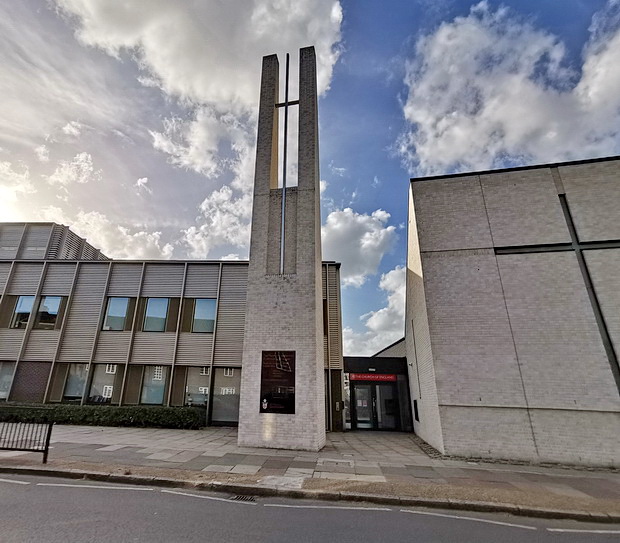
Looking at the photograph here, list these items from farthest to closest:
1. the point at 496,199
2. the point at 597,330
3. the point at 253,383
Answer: the point at 496,199 → the point at 253,383 → the point at 597,330

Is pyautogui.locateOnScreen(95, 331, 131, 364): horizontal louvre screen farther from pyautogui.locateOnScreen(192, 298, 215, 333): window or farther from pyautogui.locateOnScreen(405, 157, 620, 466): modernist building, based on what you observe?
pyautogui.locateOnScreen(405, 157, 620, 466): modernist building

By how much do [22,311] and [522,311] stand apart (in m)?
24.1

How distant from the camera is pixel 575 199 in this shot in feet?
39.9

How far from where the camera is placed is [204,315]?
17.2m

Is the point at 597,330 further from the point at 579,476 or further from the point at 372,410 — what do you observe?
the point at 372,410

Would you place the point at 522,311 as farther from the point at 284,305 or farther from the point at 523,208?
the point at 284,305

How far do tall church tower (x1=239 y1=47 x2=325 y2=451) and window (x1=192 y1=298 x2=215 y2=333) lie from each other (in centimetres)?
563

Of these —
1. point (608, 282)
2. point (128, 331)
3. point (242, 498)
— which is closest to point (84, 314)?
point (128, 331)

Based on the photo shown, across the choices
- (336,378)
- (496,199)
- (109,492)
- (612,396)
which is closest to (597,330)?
(612,396)

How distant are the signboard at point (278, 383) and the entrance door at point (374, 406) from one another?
8.46 metres

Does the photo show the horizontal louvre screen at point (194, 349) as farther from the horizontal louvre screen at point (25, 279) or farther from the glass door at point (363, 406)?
the horizontal louvre screen at point (25, 279)

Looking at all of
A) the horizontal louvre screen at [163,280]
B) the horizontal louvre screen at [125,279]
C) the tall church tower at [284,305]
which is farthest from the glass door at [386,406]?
the horizontal louvre screen at [125,279]

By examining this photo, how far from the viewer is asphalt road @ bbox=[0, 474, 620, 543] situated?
14.2 feet

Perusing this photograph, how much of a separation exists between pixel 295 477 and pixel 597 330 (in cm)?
1069
